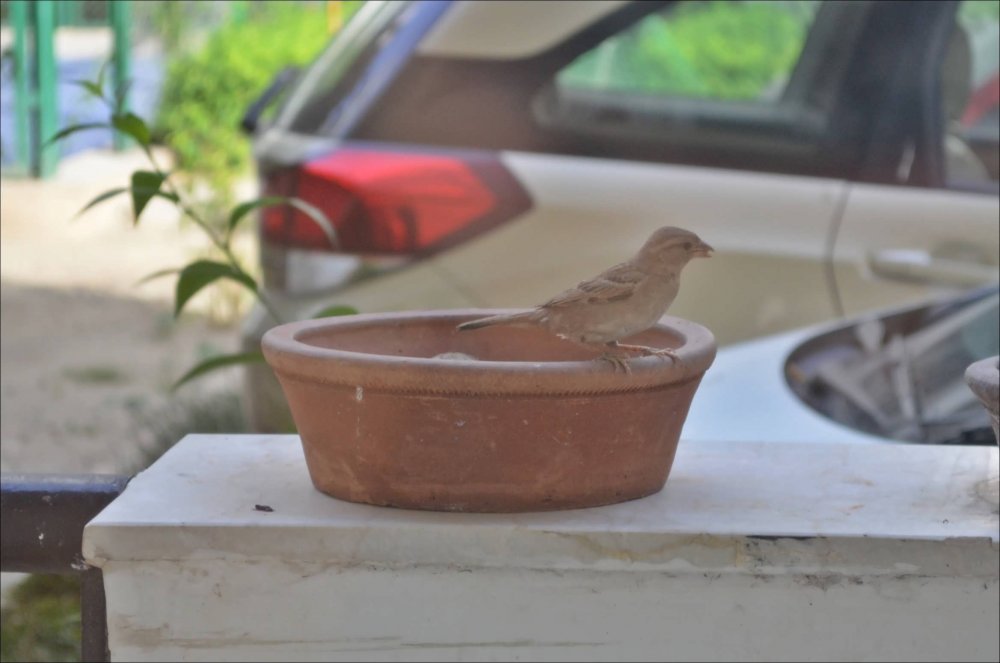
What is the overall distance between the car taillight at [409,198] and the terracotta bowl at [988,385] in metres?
2.03

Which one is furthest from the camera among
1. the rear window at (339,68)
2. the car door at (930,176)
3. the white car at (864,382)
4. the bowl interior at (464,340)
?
the rear window at (339,68)

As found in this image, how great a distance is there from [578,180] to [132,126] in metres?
1.66

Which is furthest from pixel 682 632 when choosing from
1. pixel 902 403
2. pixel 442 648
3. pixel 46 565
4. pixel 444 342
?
pixel 902 403

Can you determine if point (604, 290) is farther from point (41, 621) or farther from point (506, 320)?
point (41, 621)

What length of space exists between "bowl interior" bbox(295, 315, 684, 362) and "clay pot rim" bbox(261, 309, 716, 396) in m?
0.18

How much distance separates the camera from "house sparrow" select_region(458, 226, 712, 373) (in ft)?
5.61

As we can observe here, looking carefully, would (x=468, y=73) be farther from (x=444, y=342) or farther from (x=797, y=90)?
(x=444, y=342)

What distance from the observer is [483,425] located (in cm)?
160

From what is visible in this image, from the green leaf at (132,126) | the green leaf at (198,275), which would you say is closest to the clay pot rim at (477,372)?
the green leaf at (198,275)

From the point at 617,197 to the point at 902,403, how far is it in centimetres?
120

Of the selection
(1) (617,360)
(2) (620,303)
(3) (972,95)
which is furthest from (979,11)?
(1) (617,360)

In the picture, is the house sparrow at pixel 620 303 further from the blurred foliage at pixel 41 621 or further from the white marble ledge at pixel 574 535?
the blurred foliage at pixel 41 621

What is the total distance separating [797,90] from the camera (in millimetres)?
4441

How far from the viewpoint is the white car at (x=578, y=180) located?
3.59 meters
